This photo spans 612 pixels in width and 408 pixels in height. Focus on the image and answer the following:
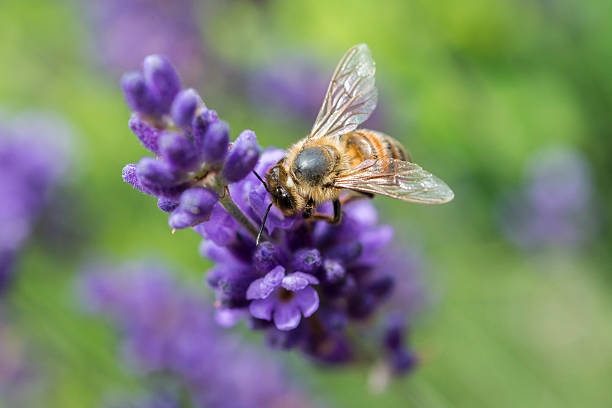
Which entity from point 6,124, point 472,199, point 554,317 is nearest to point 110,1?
point 6,124

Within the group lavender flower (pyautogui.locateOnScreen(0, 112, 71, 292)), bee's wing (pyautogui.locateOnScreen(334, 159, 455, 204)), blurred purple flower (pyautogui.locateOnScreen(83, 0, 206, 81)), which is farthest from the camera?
blurred purple flower (pyautogui.locateOnScreen(83, 0, 206, 81))

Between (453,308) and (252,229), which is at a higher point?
(453,308)

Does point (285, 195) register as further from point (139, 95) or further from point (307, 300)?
point (139, 95)

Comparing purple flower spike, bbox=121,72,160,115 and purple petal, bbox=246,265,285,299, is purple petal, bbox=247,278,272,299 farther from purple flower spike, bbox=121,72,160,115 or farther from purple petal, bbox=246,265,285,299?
purple flower spike, bbox=121,72,160,115

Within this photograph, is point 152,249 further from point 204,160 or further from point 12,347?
point 204,160

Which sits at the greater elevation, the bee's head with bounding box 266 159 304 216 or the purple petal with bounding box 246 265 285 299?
the bee's head with bounding box 266 159 304 216

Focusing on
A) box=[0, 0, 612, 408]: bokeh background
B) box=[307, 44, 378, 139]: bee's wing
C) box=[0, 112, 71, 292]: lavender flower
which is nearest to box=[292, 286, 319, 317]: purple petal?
box=[307, 44, 378, 139]: bee's wing
